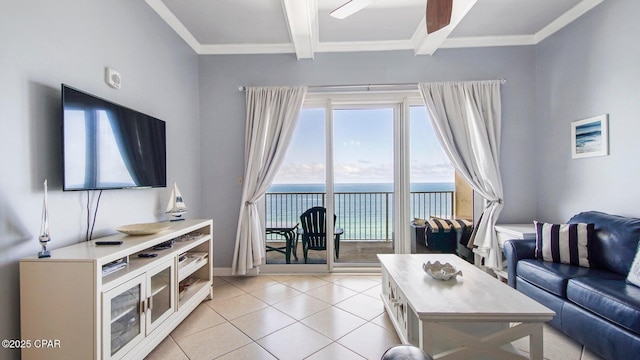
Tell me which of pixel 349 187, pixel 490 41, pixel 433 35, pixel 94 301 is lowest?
pixel 94 301

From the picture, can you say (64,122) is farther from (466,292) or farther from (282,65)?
(466,292)

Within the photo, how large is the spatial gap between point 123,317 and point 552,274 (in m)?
2.92

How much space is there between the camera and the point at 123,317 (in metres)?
1.54

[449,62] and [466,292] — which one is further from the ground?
[449,62]

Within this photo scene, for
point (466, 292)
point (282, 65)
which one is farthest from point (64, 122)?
point (466, 292)

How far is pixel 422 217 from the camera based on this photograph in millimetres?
3568

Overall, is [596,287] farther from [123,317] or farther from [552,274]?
[123,317]

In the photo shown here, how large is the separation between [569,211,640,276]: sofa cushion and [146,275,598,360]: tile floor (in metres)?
0.65

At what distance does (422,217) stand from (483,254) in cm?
81

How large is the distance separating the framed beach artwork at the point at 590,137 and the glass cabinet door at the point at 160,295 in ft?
12.6

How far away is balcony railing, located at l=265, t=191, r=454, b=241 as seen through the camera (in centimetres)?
348

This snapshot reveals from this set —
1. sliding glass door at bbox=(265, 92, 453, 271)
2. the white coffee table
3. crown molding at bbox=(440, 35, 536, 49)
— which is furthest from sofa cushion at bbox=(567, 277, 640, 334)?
crown molding at bbox=(440, 35, 536, 49)

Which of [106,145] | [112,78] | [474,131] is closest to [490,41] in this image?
[474,131]

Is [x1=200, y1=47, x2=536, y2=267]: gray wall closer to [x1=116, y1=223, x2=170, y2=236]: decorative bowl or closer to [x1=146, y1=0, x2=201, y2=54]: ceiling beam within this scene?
[x1=146, y1=0, x2=201, y2=54]: ceiling beam
